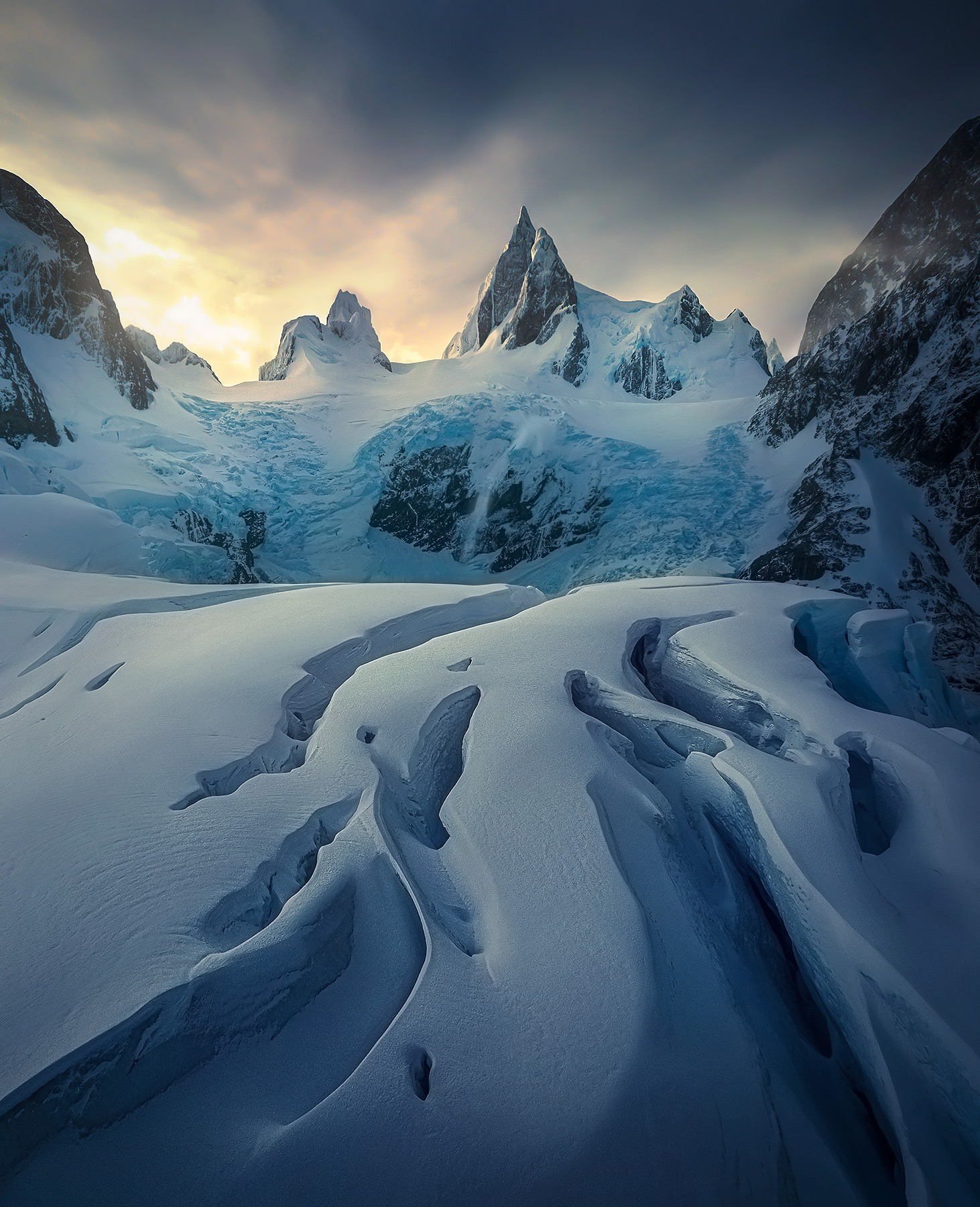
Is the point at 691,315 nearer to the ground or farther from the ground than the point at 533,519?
farther from the ground

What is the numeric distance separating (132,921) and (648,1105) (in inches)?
73.0

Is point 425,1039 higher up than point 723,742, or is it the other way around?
point 723,742

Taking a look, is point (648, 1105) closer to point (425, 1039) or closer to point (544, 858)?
point (425, 1039)

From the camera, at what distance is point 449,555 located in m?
19.2

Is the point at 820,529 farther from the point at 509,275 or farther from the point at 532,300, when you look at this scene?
the point at 509,275

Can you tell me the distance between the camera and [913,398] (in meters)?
11.2

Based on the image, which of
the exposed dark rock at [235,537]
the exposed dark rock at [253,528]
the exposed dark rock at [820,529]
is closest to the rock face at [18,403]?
the exposed dark rock at [235,537]

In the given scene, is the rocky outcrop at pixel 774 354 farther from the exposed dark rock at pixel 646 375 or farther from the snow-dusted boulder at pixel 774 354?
the exposed dark rock at pixel 646 375

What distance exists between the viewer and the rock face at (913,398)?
9.92 meters

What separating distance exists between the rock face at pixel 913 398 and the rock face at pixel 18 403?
60.5 ft

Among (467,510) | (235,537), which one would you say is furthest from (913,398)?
(235,537)

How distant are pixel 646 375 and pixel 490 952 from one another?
37.8 meters

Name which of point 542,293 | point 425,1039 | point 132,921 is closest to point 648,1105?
point 425,1039

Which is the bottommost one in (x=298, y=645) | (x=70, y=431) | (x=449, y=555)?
(x=449, y=555)
